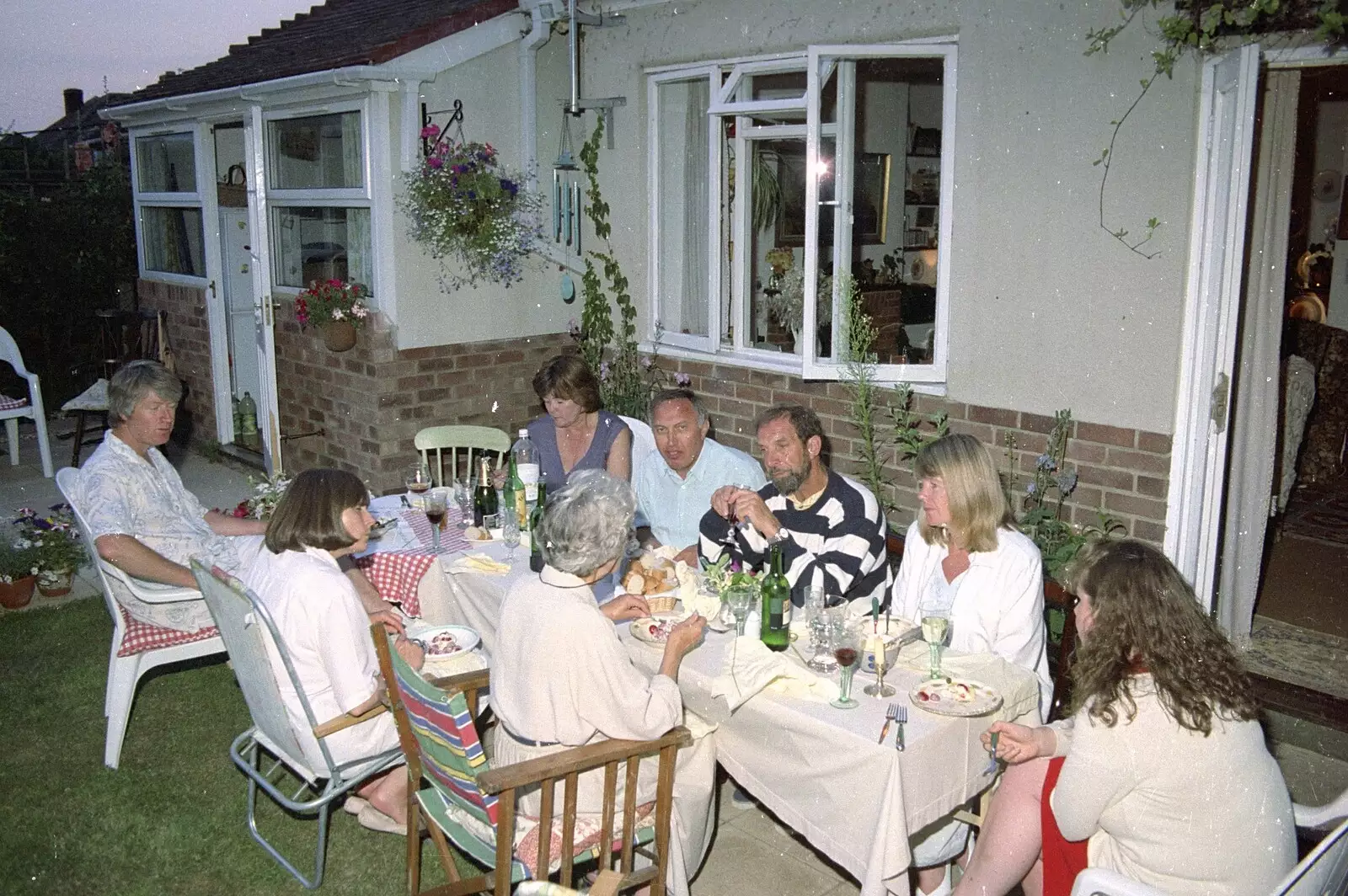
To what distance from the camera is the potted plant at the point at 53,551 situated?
5.97 m

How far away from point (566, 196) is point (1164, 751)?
564 centimetres

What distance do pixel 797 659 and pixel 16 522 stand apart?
202 inches

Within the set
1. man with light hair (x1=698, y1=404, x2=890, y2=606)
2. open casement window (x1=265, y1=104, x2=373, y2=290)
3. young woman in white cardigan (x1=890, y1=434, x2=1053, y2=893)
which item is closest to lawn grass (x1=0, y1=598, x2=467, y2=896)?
man with light hair (x1=698, y1=404, x2=890, y2=606)

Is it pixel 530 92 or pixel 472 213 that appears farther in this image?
pixel 530 92

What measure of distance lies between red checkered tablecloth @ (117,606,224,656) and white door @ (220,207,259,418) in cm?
525

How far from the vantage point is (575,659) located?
2.76 m

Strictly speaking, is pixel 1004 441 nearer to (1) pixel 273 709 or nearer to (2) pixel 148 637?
(1) pixel 273 709

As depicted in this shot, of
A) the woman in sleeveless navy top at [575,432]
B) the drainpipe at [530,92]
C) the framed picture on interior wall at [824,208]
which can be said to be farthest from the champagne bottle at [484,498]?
the drainpipe at [530,92]

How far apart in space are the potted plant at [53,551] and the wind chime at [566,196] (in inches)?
131

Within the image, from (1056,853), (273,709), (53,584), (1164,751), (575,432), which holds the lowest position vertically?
(53,584)

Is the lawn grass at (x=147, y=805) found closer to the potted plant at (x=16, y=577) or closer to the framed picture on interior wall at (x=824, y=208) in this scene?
the potted plant at (x=16, y=577)

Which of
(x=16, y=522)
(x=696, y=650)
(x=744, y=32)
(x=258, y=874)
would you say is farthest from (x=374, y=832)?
(x=744, y=32)

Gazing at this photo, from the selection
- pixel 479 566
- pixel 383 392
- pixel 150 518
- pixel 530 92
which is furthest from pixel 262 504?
pixel 530 92

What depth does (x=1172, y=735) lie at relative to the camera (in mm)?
2447
